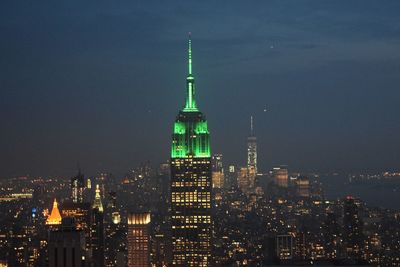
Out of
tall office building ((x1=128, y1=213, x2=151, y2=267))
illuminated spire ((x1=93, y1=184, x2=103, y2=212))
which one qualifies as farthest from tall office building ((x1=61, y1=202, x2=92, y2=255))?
tall office building ((x1=128, y1=213, x2=151, y2=267))

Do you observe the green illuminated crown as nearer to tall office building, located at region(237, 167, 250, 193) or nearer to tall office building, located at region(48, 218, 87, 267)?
tall office building, located at region(237, 167, 250, 193)

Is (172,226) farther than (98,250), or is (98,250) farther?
(172,226)

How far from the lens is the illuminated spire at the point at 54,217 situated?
2303cm

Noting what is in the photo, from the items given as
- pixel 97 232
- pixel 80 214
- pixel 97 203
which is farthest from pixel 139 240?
pixel 80 214

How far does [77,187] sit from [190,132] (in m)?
8.47

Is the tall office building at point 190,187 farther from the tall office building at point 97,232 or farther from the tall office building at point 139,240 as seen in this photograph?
the tall office building at point 97,232

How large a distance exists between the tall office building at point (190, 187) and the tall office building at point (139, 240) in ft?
8.53

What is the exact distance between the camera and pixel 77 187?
25844mm

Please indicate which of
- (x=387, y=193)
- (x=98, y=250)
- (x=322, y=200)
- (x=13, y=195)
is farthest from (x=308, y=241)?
(x=13, y=195)

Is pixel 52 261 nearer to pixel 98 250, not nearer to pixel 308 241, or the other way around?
pixel 98 250

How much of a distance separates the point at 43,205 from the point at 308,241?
254 inches

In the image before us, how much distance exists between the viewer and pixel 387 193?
23969 millimetres

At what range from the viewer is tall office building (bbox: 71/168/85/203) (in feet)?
82.1

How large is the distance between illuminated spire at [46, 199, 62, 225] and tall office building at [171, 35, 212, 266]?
8800mm
